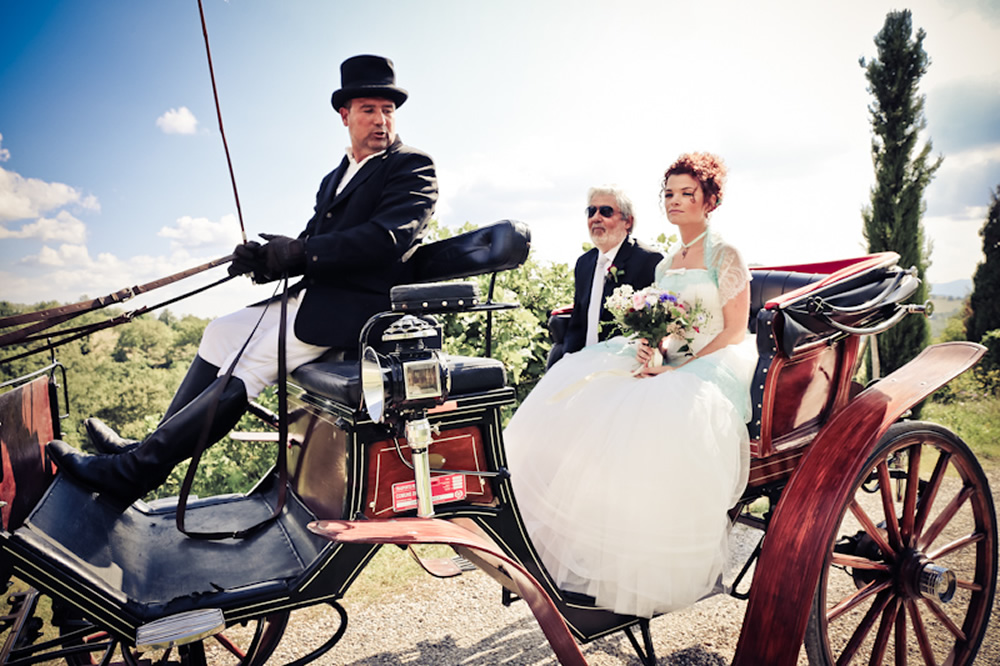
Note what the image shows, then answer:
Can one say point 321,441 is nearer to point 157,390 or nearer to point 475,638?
point 475,638

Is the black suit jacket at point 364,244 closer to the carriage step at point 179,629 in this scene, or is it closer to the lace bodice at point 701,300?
the carriage step at point 179,629

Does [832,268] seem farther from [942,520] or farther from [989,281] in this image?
[989,281]

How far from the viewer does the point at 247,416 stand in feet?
18.7

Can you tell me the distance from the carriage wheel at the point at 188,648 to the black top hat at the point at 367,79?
2092 millimetres

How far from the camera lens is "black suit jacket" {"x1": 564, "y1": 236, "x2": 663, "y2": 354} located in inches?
140

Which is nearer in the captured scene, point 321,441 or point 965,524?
point 321,441

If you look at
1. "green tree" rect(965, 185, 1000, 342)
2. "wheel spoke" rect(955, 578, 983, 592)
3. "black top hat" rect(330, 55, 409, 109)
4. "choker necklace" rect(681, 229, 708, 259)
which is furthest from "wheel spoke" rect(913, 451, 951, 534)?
"green tree" rect(965, 185, 1000, 342)

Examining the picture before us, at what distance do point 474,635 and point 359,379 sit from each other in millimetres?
1942

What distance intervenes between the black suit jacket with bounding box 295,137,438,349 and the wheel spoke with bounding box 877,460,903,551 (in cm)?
219

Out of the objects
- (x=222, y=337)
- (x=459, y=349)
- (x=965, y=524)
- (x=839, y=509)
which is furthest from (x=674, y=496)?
(x=965, y=524)

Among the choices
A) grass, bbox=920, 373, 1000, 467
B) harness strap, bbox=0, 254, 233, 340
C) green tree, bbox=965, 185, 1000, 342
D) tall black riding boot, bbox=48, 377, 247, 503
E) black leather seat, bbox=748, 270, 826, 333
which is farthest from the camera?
green tree, bbox=965, 185, 1000, 342

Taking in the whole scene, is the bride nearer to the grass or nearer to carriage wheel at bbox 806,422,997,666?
carriage wheel at bbox 806,422,997,666

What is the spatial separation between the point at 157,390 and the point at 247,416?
2.75 ft

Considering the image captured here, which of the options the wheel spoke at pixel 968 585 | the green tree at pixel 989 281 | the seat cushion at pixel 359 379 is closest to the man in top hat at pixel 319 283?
the seat cushion at pixel 359 379
